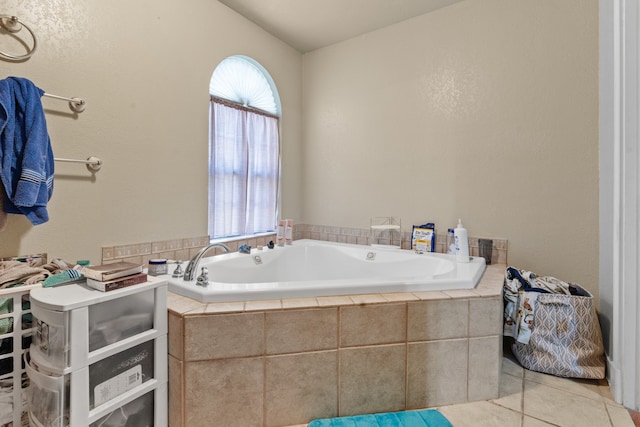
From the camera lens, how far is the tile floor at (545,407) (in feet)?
4.46

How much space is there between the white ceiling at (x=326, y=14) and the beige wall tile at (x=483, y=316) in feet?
7.00

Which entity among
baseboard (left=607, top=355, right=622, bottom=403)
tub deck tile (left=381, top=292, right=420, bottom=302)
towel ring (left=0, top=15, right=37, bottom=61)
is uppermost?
towel ring (left=0, top=15, right=37, bottom=61)

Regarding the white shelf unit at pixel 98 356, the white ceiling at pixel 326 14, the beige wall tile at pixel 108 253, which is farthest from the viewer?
the white ceiling at pixel 326 14

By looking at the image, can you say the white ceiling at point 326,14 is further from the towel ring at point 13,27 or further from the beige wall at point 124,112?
the towel ring at point 13,27

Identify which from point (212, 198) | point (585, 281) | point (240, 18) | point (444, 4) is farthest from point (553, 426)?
point (240, 18)

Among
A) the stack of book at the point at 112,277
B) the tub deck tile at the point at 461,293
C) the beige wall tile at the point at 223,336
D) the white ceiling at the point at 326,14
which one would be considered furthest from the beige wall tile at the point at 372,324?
the white ceiling at the point at 326,14

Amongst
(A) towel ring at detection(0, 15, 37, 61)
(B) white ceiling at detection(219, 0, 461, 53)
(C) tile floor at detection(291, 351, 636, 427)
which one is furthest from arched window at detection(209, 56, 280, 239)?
(C) tile floor at detection(291, 351, 636, 427)

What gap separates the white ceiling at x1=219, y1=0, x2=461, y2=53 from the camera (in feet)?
7.70

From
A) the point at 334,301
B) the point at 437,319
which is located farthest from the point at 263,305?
the point at 437,319

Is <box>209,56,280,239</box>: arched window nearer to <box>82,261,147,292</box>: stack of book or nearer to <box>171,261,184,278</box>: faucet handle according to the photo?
<box>171,261,184,278</box>: faucet handle

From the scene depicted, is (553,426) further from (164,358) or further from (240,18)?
(240,18)

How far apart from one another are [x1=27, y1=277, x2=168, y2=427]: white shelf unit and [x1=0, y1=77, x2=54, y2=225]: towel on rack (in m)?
0.44

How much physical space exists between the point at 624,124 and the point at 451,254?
1.16 m

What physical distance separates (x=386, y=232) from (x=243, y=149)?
4.54ft
